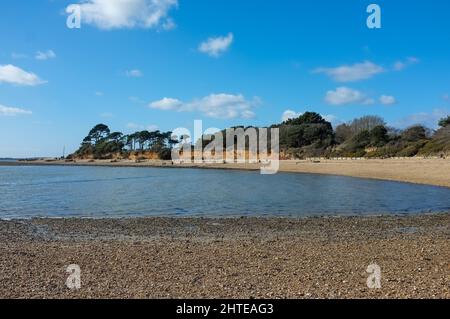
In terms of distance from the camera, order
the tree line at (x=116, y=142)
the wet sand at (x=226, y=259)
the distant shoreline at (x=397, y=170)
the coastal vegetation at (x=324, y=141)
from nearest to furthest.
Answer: the wet sand at (x=226, y=259) < the distant shoreline at (x=397, y=170) < the coastal vegetation at (x=324, y=141) < the tree line at (x=116, y=142)

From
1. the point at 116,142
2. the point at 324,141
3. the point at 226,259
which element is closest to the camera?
the point at 226,259

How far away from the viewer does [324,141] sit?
105438 mm

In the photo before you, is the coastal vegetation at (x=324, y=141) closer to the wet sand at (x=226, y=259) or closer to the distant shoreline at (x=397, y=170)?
the distant shoreline at (x=397, y=170)

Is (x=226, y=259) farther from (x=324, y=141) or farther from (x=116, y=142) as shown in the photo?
(x=116, y=142)

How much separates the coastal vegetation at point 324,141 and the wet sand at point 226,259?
163 ft

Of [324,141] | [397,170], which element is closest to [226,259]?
[397,170]

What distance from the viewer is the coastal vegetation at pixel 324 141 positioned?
2844 inches

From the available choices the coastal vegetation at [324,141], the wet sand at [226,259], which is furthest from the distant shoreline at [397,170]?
the wet sand at [226,259]

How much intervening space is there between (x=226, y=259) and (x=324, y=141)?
99.0 m

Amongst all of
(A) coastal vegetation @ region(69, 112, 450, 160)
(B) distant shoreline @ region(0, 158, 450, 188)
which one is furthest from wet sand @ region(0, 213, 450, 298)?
(A) coastal vegetation @ region(69, 112, 450, 160)

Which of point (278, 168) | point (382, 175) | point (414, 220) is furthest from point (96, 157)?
point (414, 220)

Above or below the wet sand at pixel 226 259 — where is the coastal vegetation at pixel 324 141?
above

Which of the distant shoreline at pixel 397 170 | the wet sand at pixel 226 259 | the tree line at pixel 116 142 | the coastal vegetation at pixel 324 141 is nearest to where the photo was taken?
the wet sand at pixel 226 259

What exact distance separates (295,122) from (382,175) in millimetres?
78443
